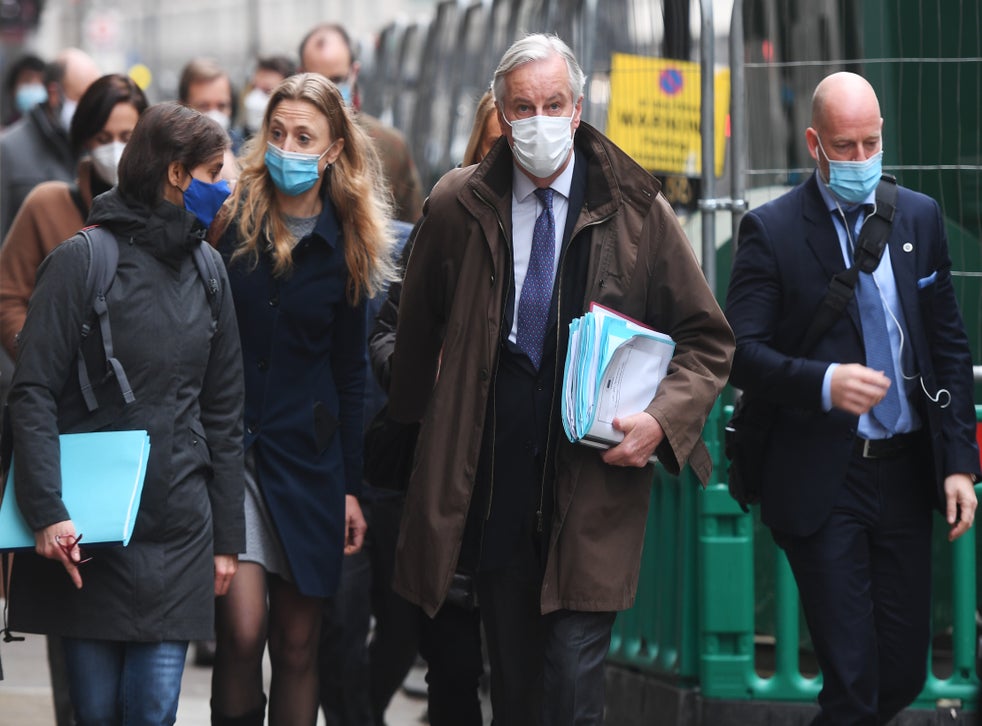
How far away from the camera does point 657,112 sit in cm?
669

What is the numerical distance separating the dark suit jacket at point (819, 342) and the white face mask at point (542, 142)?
0.78 metres

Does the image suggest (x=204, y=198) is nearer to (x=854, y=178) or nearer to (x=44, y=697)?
(x=854, y=178)

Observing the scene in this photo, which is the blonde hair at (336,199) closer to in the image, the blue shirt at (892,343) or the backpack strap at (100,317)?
the backpack strap at (100,317)

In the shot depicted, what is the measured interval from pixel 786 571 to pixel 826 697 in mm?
1177

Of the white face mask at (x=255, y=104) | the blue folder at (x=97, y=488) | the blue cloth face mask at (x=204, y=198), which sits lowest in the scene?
the blue folder at (x=97, y=488)

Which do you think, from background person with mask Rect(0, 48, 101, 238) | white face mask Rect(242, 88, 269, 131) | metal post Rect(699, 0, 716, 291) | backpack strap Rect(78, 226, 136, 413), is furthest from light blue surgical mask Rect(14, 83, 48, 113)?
backpack strap Rect(78, 226, 136, 413)

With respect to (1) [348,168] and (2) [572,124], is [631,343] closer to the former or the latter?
(2) [572,124]

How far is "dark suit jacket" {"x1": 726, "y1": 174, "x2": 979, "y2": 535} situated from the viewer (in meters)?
5.12

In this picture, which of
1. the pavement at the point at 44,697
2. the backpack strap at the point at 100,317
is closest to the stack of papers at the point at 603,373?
the backpack strap at the point at 100,317

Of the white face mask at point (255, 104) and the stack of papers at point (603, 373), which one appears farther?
the white face mask at point (255, 104)

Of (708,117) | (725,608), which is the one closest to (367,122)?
(708,117)

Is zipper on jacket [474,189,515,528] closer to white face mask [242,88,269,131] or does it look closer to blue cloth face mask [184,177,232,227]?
blue cloth face mask [184,177,232,227]

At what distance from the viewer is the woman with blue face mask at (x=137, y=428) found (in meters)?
4.68

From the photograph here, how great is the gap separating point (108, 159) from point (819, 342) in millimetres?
2468
